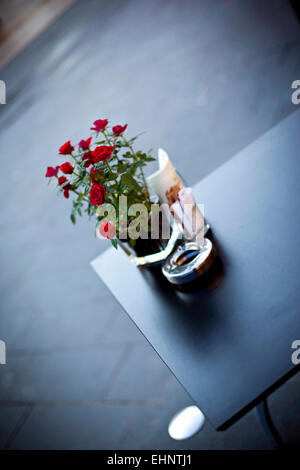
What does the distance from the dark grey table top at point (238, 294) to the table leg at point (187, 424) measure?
0.60 m

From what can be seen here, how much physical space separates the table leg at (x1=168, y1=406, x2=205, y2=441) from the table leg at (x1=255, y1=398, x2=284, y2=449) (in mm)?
305

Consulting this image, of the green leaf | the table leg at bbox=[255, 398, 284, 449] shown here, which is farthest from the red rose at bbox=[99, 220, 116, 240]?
the table leg at bbox=[255, 398, 284, 449]

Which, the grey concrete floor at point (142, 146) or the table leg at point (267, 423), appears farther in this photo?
the grey concrete floor at point (142, 146)

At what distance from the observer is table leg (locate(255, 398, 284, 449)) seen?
4.31ft

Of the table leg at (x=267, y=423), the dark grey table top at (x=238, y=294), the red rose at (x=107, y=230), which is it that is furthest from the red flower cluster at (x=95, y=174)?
the table leg at (x=267, y=423)

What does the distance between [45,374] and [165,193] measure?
1408mm

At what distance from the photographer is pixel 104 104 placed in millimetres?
4242

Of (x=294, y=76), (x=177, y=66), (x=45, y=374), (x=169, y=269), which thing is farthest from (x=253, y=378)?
(x=177, y=66)

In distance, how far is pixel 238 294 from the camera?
3.86ft

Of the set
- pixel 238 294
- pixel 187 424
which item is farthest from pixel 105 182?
pixel 187 424

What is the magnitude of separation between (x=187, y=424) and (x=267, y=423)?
0.40m

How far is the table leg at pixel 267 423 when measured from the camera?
4.31 feet

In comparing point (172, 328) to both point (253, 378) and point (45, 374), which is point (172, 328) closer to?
point (253, 378)

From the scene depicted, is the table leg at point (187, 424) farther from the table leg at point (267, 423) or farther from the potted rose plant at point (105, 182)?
the potted rose plant at point (105, 182)
